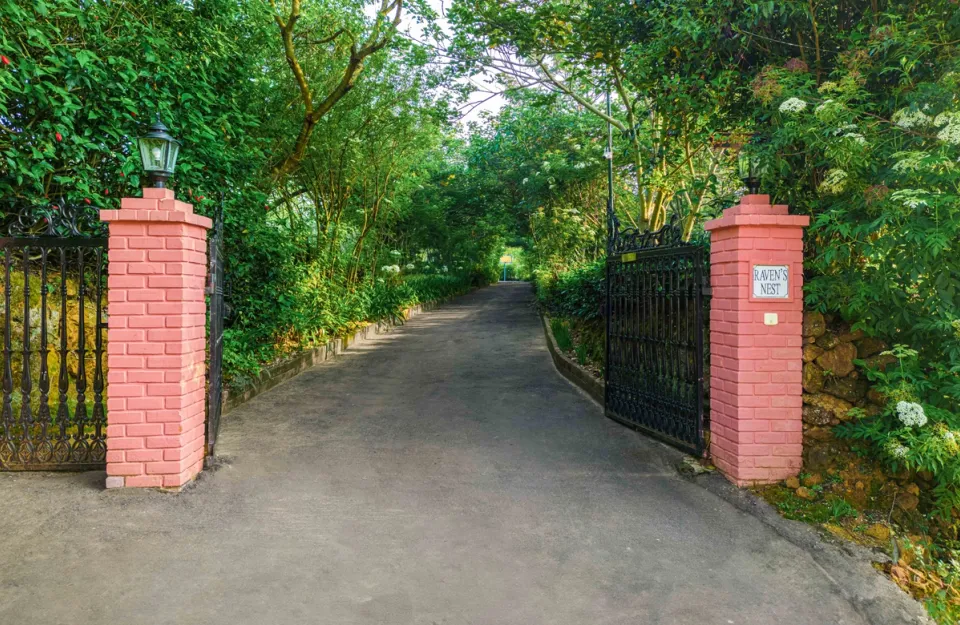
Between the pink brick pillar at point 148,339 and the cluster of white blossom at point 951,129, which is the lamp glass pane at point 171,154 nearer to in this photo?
the pink brick pillar at point 148,339

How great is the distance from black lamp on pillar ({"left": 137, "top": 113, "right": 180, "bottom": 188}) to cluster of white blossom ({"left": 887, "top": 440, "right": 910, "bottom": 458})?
520 cm

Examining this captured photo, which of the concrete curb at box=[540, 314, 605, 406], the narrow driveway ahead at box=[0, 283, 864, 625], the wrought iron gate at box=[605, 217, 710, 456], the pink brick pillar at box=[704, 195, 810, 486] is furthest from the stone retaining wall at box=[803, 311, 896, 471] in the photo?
the concrete curb at box=[540, 314, 605, 406]

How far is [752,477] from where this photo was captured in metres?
4.05

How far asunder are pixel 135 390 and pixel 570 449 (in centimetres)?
356

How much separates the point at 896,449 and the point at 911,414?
23cm

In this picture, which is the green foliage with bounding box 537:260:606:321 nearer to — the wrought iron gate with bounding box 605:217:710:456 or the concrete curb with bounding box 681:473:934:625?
the wrought iron gate with bounding box 605:217:710:456

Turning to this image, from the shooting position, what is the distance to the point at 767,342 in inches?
160

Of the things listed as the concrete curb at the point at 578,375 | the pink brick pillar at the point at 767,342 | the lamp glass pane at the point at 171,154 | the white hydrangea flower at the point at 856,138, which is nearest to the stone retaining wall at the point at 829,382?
the pink brick pillar at the point at 767,342

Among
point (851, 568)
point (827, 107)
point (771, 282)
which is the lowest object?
point (851, 568)

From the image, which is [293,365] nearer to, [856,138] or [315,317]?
[315,317]

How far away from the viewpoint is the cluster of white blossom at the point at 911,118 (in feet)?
11.2

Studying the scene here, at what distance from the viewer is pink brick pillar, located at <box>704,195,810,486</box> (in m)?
4.05

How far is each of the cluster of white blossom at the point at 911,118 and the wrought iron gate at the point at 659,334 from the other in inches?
62.4

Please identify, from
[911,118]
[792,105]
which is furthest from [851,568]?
[792,105]
